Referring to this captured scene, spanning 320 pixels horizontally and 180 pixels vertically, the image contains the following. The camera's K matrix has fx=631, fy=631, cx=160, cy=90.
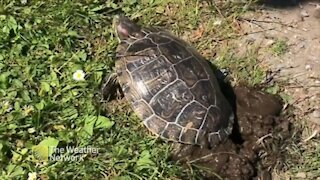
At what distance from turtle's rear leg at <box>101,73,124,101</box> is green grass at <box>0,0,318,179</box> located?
1.6 inches

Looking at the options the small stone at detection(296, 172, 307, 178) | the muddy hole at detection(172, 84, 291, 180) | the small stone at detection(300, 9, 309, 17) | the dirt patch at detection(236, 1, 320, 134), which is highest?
the small stone at detection(300, 9, 309, 17)

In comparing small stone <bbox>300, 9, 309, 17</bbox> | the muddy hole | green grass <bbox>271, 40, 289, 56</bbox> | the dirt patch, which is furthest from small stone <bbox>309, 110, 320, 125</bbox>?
small stone <bbox>300, 9, 309, 17</bbox>

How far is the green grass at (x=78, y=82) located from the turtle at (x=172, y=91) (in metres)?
→ 0.11

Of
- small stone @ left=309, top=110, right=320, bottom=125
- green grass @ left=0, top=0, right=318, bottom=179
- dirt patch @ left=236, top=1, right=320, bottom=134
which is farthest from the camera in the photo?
dirt patch @ left=236, top=1, right=320, bottom=134

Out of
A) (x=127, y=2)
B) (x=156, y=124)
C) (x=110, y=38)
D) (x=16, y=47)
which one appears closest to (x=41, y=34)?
(x=16, y=47)

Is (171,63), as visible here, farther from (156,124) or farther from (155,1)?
(155,1)

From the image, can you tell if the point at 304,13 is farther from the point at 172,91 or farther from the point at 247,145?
the point at 172,91

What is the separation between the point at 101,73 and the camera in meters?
4.10

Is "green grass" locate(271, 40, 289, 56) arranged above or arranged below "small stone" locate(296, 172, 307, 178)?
above

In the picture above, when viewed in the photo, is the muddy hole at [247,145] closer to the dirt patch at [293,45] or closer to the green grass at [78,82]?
the green grass at [78,82]

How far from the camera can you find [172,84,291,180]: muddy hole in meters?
3.78

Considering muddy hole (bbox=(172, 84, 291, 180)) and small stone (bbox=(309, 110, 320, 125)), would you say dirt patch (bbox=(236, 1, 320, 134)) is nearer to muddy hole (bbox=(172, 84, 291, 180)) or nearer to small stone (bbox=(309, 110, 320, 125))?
small stone (bbox=(309, 110, 320, 125))

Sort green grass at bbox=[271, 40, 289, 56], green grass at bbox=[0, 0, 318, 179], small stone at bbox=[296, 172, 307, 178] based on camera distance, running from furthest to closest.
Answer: green grass at bbox=[271, 40, 289, 56], small stone at bbox=[296, 172, 307, 178], green grass at bbox=[0, 0, 318, 179]

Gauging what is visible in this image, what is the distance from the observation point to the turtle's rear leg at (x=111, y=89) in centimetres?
402
